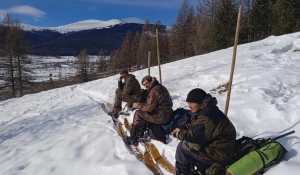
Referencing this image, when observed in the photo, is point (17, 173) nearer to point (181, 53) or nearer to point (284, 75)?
point (284, 75)

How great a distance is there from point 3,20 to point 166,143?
3133 cm

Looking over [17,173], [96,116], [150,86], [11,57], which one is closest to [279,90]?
[150,86]

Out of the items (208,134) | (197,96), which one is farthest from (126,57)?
(208,134)

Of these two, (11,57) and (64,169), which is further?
(11,57)

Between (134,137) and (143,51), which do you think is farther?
(143,51)

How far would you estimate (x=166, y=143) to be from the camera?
582cm

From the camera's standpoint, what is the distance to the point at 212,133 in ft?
12.1

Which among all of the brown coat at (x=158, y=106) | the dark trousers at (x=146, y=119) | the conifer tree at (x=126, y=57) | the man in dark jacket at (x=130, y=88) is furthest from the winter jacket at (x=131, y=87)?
the conifer tree at (x=126, y=57)

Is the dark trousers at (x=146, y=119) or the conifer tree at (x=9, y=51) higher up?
the conifer tree at (x=9, y=51)

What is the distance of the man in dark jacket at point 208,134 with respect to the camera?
3.66 meters

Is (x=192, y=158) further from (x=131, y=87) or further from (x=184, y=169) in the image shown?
(x=131, y=87)

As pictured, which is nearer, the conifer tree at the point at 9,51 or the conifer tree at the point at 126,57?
the conifer tree at the point at 9,51

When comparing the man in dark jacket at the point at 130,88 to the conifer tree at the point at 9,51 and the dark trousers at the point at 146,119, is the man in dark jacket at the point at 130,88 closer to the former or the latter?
the dark trousers at the point at 146,119

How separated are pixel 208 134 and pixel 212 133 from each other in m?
0.06
